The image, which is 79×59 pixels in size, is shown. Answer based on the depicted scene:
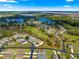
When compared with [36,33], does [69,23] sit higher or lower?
higher

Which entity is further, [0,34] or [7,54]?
[0,34]

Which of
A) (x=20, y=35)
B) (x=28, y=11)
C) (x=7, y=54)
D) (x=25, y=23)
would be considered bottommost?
(x=7, y=54)

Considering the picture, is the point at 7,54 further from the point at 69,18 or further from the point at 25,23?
the point at 69,18

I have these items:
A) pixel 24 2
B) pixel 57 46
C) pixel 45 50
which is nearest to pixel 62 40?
pixel 57 46

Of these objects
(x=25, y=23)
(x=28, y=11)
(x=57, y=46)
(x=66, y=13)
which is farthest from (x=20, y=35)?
(x=66, y=13)

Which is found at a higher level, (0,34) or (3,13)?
(3,13)

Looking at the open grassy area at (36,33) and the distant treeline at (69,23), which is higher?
the distant treeline at (69,23)

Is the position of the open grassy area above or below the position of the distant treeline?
below

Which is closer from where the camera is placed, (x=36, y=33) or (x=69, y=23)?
(x=69, y=23)

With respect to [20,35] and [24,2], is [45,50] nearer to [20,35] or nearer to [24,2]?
[20,35]
